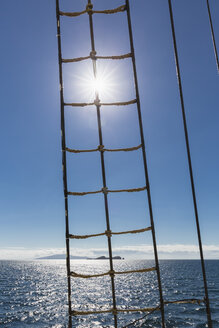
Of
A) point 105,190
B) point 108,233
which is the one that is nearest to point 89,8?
point 105,190

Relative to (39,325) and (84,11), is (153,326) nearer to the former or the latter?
(39,325)

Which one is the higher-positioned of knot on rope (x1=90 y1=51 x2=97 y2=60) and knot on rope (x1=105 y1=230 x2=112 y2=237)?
knot on rope (x1=90 y1=51 x2=97 y2=60)

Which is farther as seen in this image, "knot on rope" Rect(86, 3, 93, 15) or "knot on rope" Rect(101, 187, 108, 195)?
"knot on rope" Rect(86, 3, 93, 15)

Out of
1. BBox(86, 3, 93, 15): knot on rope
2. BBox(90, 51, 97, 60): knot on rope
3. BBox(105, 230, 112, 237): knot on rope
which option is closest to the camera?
BBox(105, 230, 112, 237): knot on rope

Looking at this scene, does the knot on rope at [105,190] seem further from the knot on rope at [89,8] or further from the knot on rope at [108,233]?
the knot on rope at [89,8]

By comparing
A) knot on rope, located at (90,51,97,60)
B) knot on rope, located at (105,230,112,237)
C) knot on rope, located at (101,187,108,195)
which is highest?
knot on rope, located at (90,51,97,60)

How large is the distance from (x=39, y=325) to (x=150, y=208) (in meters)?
31.9

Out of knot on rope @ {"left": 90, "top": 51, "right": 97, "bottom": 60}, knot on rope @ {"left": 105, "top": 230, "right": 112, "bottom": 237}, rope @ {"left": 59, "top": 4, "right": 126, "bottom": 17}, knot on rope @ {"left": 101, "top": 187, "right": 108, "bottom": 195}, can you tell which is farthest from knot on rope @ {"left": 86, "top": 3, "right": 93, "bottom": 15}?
knot on rope @ {"left": 105, "top": 230, "right": 112, "bottom": 237}

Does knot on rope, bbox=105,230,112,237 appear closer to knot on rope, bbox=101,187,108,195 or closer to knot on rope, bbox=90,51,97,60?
knot on rope, bbox=101,187,108,195

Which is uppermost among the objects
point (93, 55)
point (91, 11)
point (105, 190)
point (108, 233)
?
point (91, 11)

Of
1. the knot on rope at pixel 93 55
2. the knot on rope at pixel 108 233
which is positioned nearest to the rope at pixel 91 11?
the knot on rope at pixel 93 55

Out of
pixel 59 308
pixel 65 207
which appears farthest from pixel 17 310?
pixel 65 207

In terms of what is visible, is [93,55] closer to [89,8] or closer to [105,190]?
[89,8]

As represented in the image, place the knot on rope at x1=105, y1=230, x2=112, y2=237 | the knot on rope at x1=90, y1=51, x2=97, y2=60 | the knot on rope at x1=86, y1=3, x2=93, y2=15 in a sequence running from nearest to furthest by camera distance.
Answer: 1. the knot on rope at x1=105, y1=230, x2=112, y2=237
2. the knot on rope at x1=90, y1=51, x2=97, y2=60
3. the knot on rope at x1=86, y1=3, x2=93, y2=15
